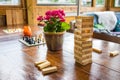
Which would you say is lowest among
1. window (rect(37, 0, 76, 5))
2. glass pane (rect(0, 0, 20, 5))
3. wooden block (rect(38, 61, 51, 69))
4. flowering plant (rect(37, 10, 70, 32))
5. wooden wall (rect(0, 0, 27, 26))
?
wooden block (rect(38, 61, 51, 69))

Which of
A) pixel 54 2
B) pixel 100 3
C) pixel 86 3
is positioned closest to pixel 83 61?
pixel 54 2

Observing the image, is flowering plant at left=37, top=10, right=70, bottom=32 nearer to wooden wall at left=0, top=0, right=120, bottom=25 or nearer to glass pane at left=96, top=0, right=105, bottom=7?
wooden wall at left=0, top=0, right=120, bottom=25

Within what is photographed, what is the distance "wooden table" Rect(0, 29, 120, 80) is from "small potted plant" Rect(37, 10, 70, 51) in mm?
85

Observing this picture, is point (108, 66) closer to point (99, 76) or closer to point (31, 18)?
point (99, 76)

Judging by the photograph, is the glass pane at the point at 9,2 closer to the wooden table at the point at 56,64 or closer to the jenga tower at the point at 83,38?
the wooden table at the point at 56,64

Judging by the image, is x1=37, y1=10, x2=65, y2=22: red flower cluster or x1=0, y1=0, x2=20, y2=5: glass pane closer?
x1=37, y1=10, x2=65, y2=22: red flower cluster

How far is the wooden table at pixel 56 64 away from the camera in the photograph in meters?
0.88

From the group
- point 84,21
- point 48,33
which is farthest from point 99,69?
point 48,33

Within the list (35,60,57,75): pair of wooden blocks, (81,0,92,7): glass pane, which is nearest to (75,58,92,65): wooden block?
(35,60,57,75): pair of wooden blocks

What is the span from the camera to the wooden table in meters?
0.88

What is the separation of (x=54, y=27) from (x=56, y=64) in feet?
1.15

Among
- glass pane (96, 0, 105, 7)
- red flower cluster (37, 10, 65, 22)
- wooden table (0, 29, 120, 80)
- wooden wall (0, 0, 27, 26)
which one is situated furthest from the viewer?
glass pane (96, 0, 105, 7)

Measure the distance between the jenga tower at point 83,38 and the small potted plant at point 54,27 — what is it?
28cm

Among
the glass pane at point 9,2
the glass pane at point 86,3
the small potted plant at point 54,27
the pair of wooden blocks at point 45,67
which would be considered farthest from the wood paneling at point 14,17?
the pair of wooden blocks at point 45,67
